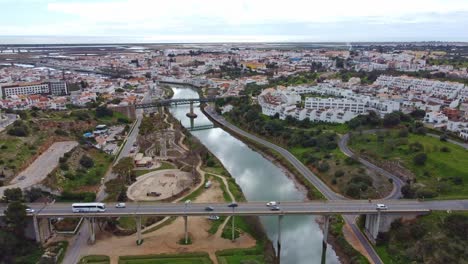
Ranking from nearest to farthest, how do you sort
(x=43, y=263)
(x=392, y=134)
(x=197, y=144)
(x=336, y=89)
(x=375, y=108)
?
(x=43, y=263)
(x=392, y=134)
(x=197, y=144)
(x=375, y=108)
(x=336, y=89)

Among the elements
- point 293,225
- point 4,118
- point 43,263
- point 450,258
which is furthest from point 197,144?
point 450,258

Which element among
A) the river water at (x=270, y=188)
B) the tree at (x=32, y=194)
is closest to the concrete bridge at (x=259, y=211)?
the river water at (x=270, y=188)

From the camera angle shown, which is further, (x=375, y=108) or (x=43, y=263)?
(x=375, y=108)

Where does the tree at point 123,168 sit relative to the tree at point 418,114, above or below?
below

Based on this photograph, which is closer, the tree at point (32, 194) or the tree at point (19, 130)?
the tree at point (32, 194)

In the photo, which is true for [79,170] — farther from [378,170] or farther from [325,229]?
[378,170]

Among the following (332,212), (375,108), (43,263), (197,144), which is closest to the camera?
(43,263)

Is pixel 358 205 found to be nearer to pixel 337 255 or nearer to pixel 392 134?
pixel 337 255

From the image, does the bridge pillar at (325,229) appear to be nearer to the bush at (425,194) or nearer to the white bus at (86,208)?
the bush at (425,194)

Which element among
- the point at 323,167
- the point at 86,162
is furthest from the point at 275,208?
the point at 86,162
